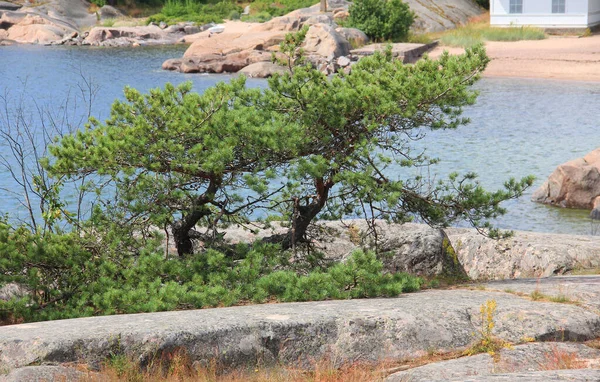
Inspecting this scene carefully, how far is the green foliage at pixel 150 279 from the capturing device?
27.8ft

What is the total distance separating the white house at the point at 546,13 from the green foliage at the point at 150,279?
4249cm

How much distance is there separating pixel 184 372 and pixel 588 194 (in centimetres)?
1444

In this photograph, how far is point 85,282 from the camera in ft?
30.4

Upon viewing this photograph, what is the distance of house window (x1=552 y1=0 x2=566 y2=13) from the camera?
48.3 m

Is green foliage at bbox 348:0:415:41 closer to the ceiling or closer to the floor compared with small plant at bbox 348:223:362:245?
closer to the ceiling

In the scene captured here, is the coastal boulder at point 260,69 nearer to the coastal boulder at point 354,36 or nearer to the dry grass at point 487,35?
the coastal boulder at point 354,36

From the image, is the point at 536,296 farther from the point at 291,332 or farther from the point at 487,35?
the point at 487,35

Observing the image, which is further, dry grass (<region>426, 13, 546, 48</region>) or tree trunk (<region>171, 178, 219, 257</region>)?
dry grass (<region>426, 13, 546, 48</region>)

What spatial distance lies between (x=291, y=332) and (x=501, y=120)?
23587 mm

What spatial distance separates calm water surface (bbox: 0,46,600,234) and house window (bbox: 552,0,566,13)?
42.7ft

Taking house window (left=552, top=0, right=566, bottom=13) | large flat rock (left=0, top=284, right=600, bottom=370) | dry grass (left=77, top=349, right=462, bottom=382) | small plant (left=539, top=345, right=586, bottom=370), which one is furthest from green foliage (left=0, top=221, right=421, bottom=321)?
house window (left=552, top=0, right=566, bottom=13)

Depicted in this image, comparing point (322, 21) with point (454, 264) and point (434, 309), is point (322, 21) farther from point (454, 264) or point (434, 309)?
point (434, 309)

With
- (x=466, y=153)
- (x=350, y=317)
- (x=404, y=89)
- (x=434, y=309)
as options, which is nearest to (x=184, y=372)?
(x=350, y=317)

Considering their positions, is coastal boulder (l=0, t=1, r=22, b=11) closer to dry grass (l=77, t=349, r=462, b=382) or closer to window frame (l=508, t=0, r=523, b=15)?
window frame (l=508, t=0, r=523, b=15)
